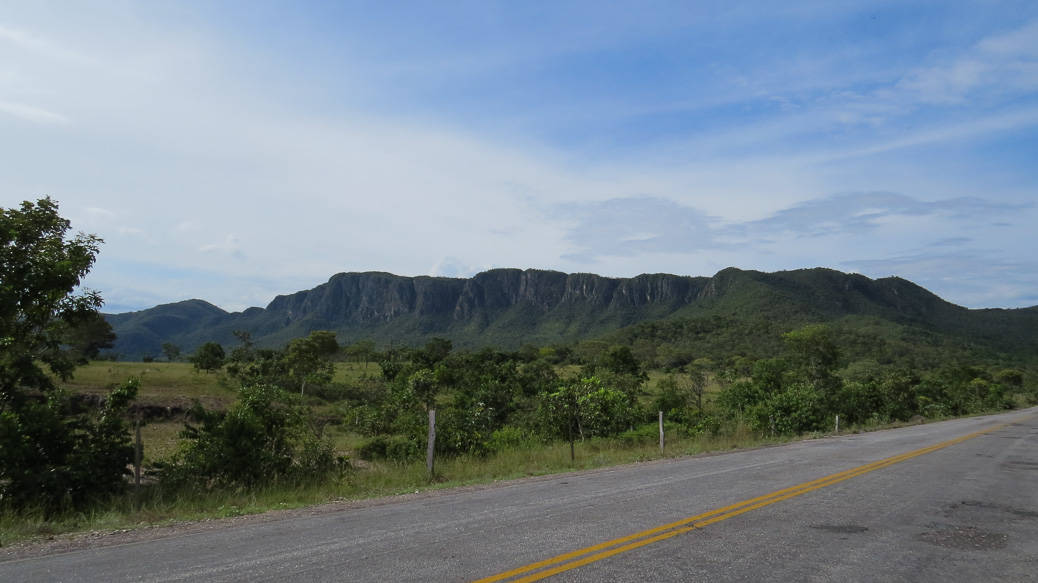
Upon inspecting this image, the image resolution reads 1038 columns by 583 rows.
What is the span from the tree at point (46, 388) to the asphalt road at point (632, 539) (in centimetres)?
366

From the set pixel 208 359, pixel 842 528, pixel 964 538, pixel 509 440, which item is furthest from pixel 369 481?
pixel 208 359

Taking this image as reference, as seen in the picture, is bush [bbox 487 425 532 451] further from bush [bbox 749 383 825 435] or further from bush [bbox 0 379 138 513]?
bush [bbox 749 383 825 435]

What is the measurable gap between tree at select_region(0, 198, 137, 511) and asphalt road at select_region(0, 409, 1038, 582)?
12.0ft

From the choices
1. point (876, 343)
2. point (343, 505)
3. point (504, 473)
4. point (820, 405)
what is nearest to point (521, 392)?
point (820, 405)

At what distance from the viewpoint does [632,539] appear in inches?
248

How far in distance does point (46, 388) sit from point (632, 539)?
407 inches

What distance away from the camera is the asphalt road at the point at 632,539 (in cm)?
530

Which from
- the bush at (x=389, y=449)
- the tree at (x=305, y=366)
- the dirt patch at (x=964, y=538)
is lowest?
the bush at (x=389, y=449)

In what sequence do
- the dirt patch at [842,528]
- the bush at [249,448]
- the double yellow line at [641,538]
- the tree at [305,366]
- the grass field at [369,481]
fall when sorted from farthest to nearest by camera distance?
1. the tree at [305,366]
2. the bush at [249,448]
3. the grass field at [369,481]
4. the dirt patch at [842,528]
5. the double yellow line at [641,538]

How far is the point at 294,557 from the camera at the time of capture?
19.1ft

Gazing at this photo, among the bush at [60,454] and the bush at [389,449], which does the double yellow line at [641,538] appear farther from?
the bush at [389,449]

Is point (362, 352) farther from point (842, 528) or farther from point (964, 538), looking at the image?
point (964, 538)

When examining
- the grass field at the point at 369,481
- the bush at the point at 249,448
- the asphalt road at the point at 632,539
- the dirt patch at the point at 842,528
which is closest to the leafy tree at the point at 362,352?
the grass field at the point at 369,481

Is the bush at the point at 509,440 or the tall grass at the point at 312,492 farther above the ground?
the tall grass at the point at 312,492
